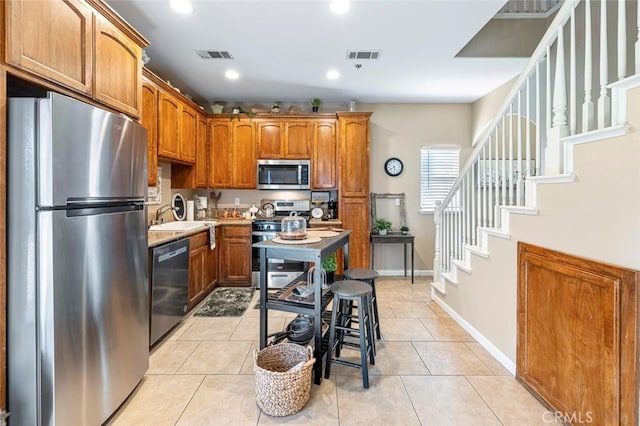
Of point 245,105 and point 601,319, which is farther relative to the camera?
point 245,105

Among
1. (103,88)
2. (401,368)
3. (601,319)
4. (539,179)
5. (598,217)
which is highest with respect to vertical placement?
(103,88)

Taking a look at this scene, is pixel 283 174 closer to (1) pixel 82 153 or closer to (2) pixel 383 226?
(2) pixel 383 226

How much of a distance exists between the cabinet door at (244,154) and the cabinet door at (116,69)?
2.27 metres

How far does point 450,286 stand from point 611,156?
209 centimetres

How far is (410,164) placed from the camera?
4.99 m

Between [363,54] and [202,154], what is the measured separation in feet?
8.61

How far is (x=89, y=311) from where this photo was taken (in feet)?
5.13

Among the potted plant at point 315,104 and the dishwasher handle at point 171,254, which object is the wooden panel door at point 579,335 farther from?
the potted plant at point 315,104

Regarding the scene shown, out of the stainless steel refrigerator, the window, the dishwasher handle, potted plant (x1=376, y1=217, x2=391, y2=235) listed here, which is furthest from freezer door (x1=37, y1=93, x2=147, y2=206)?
the window

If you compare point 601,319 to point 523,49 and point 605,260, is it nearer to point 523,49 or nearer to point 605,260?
point 605,260

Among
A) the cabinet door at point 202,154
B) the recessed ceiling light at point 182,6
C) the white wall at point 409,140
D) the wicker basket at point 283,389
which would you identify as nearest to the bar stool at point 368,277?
the wicker basket at point 283,389

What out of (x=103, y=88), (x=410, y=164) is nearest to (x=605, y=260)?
(x=103, y=88)

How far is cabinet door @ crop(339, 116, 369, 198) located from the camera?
4.50 meters

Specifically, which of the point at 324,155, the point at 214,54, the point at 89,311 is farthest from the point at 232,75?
the point at 89,311
